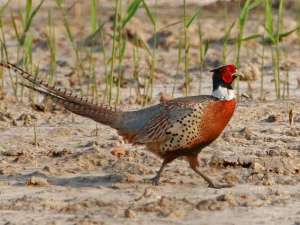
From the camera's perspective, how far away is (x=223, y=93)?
7723 millimetres

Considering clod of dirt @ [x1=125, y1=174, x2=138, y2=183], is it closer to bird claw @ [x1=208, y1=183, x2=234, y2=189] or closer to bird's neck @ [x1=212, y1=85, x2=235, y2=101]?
bird claw @ [x1=208, y1=183, x2=234, y2=189]

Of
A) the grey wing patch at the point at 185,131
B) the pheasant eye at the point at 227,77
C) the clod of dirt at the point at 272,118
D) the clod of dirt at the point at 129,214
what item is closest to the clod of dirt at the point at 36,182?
the grey wing patch at the point at 185,131

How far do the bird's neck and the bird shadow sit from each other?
92 cm

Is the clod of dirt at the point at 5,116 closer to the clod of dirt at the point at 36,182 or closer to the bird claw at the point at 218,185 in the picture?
the clod of dirt at the point at 36,182

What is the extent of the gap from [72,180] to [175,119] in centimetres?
87

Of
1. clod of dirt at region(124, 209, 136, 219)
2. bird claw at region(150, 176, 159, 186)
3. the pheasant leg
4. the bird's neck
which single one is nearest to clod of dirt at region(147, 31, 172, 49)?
the bird's neck

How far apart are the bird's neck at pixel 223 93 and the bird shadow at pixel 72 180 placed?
918 millimetres

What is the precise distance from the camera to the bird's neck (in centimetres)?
768

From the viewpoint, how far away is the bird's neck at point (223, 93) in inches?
303

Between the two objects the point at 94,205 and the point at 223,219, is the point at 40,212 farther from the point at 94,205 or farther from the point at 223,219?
the point at 223,219

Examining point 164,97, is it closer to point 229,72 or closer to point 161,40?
point 229,72

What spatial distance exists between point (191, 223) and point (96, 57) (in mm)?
6205

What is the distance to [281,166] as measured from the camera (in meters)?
7.87

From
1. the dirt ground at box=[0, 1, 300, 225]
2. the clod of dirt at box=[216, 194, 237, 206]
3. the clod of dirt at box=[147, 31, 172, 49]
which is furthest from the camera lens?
the clod of dirt at box=[147, 31, 172, 49]
